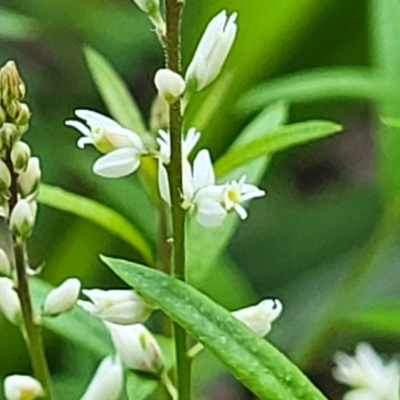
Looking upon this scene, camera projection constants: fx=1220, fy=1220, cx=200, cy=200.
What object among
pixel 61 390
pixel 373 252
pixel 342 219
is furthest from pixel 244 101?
pixel 342 219

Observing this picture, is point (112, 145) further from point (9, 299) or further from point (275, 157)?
point (275, 157)

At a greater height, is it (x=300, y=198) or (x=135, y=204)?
(x=135, y=204)

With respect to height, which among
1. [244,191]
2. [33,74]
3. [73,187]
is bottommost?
[73,187]

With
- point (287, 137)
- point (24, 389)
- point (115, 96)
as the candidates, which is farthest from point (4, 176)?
point (115, 96)

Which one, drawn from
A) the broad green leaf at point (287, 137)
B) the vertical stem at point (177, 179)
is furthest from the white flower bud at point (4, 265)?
the broad green leaf at point (287, 137)

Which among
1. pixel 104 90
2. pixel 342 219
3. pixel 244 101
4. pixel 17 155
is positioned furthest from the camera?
pixel 342 219

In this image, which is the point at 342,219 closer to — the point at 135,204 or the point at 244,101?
the point at 135,204

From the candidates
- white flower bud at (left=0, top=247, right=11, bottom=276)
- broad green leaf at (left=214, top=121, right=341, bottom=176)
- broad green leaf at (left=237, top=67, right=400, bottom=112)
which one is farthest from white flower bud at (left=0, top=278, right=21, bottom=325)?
broad green leaf at (left=237, top=67, right=400, bottom=112)

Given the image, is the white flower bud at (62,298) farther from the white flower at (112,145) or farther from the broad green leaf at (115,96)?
the broad green leaf at (115,96)
